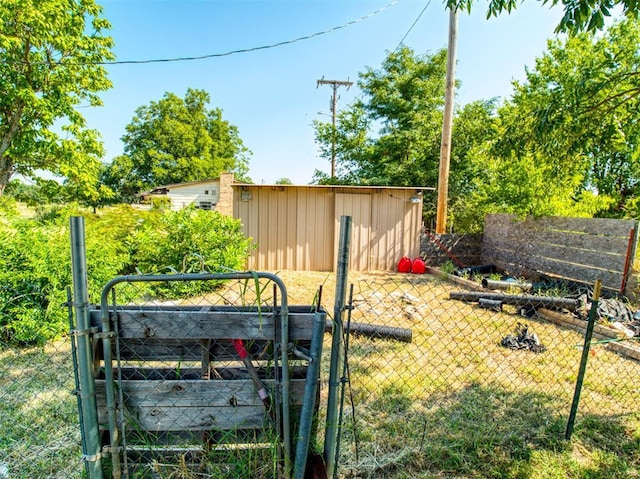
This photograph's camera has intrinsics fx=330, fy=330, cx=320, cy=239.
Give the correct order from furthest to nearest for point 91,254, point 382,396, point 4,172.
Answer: point 4,172, point 91,254, point 382,396

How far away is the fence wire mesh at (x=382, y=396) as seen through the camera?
4.54 feet

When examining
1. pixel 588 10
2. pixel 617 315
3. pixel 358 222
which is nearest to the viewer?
pixel 588 10

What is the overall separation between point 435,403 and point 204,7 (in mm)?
10422

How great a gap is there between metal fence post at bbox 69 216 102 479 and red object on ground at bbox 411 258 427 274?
7.71 meters

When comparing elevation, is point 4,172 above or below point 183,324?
above

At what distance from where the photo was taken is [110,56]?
43.4 feet

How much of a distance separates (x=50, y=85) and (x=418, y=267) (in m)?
14.0

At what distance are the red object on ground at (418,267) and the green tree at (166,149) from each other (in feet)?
72.9

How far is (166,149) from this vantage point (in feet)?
85.7

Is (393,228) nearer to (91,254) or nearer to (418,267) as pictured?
(418,267)

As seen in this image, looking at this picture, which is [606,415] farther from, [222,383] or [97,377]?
[97,377]

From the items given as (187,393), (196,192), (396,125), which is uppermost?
(396,125)

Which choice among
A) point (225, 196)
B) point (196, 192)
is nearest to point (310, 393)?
point (225, 196)

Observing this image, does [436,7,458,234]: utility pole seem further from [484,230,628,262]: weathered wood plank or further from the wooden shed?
[484,230,628,262]: weathered wood plank
